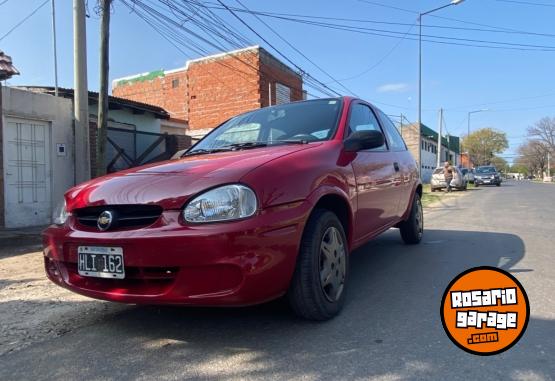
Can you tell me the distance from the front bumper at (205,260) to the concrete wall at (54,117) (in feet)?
21.7

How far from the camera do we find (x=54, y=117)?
354 inches

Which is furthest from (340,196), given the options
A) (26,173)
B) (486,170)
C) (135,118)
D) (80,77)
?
(486,170)

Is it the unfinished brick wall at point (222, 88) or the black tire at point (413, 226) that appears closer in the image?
the black tire at point (413, 226)

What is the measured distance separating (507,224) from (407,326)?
6.34 m

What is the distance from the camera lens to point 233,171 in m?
2.82

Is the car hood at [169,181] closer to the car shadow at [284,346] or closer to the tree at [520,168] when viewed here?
the car shadow at [284,346]

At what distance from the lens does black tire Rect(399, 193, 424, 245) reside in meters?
6.02

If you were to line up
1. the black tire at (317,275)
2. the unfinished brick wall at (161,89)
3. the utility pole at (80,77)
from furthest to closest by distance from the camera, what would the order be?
the unfinished brick wall at (161,89) < the utility pole at (80,77) < the black tire at (317,275)

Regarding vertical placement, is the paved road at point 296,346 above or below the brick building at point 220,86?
below

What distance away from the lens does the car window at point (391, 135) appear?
17.2 feet

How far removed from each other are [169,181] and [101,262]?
0.63 metres

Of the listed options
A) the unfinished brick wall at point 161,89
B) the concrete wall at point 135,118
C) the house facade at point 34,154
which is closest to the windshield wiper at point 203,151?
the house facade at point 34,154

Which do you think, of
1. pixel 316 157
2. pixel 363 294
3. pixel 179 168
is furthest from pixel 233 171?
pixel 363 294

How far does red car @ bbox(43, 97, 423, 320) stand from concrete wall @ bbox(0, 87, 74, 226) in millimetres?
6005
